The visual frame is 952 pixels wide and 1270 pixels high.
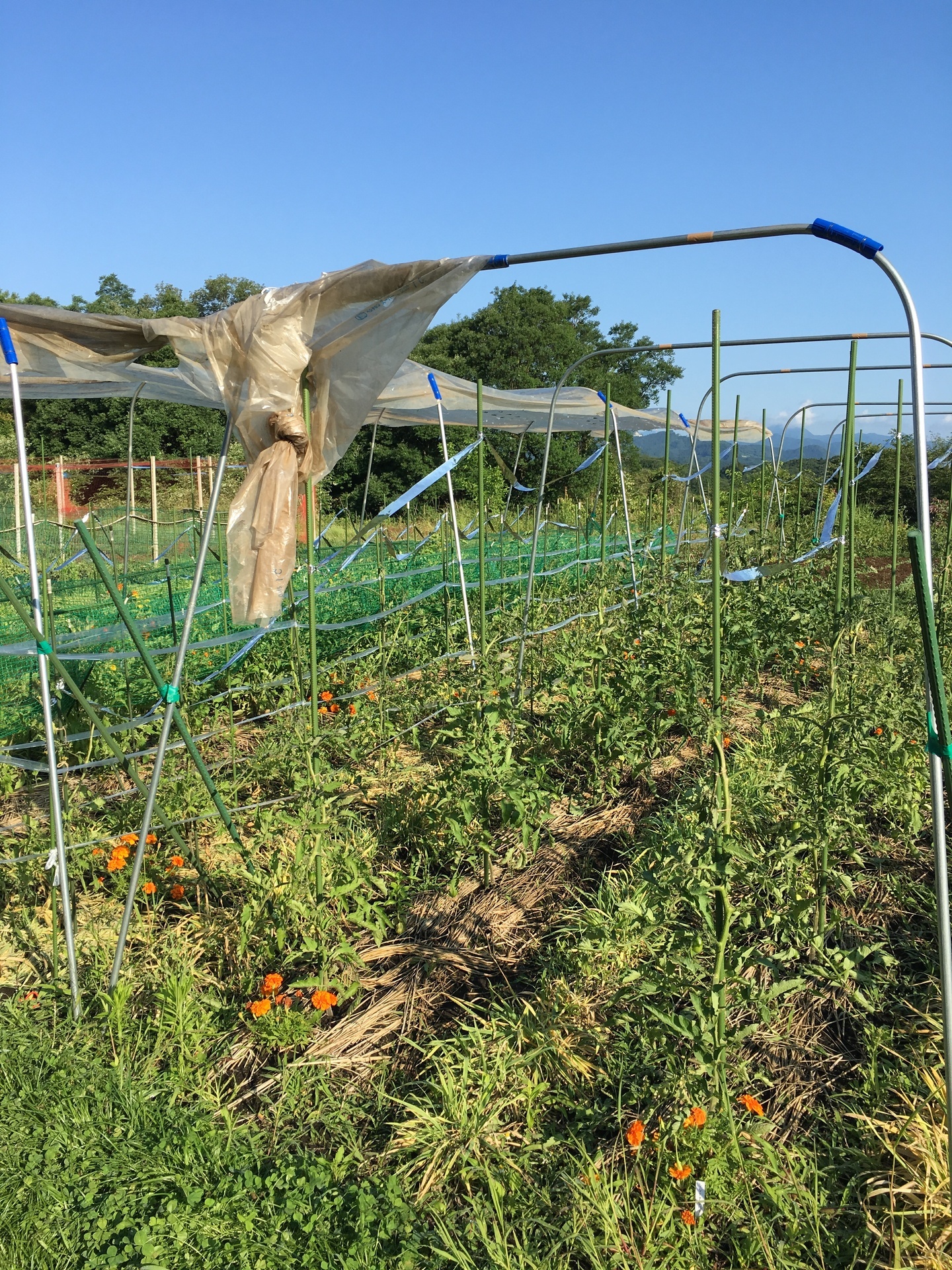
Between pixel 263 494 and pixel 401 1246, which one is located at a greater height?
pixel 263 494

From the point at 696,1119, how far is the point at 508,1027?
2.12 feet

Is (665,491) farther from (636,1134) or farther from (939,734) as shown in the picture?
(636,1134)

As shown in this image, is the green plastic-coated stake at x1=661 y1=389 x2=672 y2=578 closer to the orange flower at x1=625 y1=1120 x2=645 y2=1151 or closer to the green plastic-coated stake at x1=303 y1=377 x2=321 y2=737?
the green plastic-coated stake at x1=303 y1=377 x2=321 y2=737

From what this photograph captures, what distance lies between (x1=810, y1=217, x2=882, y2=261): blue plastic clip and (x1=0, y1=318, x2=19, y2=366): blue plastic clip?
216 centimetres

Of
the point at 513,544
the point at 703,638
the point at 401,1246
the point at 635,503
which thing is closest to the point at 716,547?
the point at 401,1246

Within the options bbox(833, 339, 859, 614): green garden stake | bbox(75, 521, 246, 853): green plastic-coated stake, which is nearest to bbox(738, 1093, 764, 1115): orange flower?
bbox(75, 521, 246, 853): green plastic-coated stake

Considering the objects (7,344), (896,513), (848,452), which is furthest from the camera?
(896,513)

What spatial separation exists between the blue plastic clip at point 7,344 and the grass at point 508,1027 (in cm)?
144

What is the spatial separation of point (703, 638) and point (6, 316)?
3106mm

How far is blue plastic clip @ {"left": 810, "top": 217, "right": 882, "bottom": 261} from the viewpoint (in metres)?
1.77

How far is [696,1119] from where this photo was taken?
182 cm

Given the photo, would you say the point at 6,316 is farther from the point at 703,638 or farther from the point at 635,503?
the point at 635,503

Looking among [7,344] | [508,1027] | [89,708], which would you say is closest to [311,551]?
[89,708]

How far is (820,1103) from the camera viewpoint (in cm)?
212
